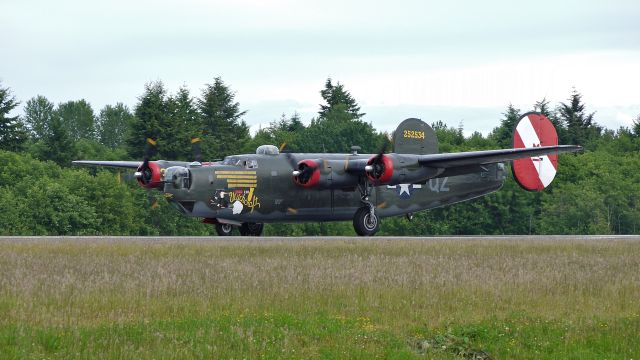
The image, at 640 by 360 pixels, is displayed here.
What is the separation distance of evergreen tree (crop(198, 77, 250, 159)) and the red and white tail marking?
54.4m

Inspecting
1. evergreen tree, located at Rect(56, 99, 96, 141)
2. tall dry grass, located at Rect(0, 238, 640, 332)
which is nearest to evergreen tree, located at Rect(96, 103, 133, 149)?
evergreen tree, located at Rect(56, 99, 96, 141)

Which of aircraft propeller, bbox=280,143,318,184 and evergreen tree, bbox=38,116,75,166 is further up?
evergreen tree, bbox=38,116,75,166

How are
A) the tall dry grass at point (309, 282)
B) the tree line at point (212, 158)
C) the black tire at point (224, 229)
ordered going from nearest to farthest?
the tall dry grass at point (309, 282) → the black tire at point (224, 229) → the tree line at point (212, 158)

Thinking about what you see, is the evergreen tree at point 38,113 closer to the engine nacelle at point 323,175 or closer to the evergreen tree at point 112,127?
the evergreen tree at point 112,127

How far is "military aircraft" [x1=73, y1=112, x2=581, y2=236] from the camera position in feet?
133

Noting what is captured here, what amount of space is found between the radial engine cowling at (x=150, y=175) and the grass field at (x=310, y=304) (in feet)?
37.7

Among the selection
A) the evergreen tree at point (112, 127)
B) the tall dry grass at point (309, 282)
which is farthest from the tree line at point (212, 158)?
the evergreen tree at point (112, 127)

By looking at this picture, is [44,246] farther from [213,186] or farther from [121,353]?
[121,353]

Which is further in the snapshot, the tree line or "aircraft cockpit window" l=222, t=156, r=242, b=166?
the tree line

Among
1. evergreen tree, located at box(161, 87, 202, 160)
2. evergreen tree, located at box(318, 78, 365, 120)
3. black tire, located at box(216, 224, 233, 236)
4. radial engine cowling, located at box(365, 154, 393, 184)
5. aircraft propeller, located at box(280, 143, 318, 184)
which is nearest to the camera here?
radial engine cowling, located at box(365, 154, 393, 184)

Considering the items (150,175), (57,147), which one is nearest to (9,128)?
(57,147)

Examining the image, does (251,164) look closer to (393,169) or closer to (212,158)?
(393,169)

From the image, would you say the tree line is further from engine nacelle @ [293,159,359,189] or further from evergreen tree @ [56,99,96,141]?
evergreen tree @ [56,99,96,141]

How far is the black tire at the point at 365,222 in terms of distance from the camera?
44.1 meters
